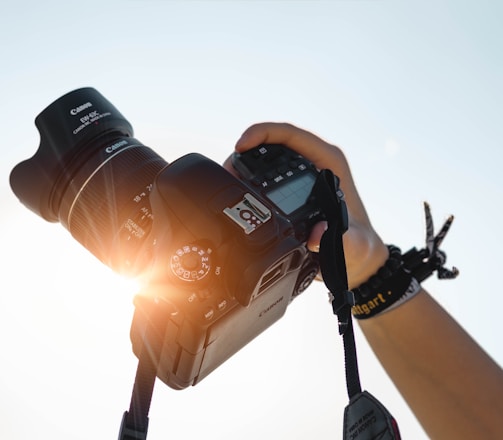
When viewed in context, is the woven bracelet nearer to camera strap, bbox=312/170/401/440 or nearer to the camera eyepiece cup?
camera strap, bbox=312/170/401/440

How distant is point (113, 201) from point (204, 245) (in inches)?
22.0

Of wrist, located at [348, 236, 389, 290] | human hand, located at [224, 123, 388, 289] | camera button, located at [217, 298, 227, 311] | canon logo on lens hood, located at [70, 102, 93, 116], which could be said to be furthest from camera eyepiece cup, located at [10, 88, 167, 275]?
wrist, located at [348, 236, 389, 290]

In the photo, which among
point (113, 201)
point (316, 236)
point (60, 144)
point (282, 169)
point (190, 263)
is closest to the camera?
point (190, 263)

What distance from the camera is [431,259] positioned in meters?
2.06

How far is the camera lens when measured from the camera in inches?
64.6

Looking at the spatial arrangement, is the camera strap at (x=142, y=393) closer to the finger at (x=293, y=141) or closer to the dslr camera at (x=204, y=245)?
the dslr camera at (x=204, y=245)

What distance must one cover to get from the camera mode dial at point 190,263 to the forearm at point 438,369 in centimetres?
87

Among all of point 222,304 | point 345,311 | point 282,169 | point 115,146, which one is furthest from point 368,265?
point 115,146

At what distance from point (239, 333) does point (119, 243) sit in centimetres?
46

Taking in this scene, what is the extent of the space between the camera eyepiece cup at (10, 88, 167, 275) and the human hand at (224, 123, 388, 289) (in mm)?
304

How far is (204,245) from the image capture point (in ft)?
4.23

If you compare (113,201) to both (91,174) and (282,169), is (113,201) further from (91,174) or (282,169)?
(282,169)

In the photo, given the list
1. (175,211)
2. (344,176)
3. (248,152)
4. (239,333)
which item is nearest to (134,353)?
(239,333)

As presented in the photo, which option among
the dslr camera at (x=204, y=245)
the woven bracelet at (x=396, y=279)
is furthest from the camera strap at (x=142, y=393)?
the woven bracelet at (x=396, y=279)
